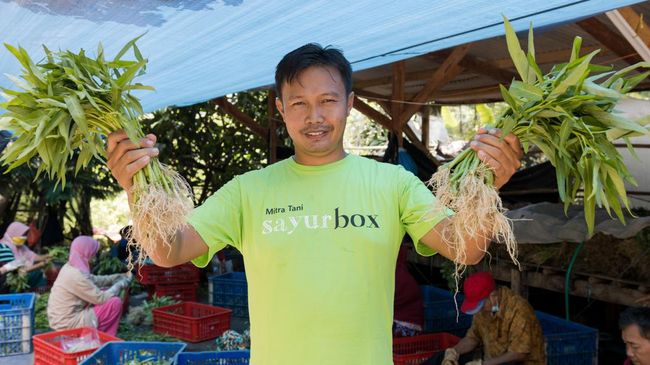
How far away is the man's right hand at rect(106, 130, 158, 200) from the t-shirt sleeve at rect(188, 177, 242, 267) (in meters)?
0.20

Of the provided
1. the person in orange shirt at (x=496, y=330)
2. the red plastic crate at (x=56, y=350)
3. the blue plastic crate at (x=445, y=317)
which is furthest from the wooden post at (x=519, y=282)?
the red plastic crate at (x=56, y=350)

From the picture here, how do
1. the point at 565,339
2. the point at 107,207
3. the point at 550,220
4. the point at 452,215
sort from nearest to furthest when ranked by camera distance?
1. the point at 452,215
2. the point at 565,339
3. the point at 550,220
4. the point at 107,207

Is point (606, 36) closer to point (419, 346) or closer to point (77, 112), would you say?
A: point (419, 346)

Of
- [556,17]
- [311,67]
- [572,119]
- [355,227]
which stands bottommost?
[355,227]

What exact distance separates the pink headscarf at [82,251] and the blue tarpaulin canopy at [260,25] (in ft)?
6.87

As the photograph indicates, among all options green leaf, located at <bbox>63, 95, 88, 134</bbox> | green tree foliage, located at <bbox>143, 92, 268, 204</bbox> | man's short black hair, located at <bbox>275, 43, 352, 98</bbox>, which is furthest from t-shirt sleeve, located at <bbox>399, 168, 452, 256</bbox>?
green tree foliage, located at <bbox>143, 92, 268, 204</bbox>

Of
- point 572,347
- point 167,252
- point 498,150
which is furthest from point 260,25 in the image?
point 572,347

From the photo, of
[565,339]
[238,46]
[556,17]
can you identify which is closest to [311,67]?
[556,17]

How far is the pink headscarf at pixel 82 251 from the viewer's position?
199 inches

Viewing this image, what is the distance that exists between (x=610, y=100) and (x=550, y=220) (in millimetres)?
3509

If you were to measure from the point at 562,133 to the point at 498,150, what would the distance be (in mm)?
137

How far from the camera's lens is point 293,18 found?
2.40m

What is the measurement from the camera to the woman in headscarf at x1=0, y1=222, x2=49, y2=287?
6727mm

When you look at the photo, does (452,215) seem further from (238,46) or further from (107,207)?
(107,207)
